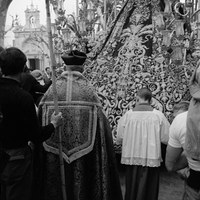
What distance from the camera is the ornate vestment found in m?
3.32

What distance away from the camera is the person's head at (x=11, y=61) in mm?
2660

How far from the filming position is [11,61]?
266 centimetres

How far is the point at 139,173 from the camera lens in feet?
14.0

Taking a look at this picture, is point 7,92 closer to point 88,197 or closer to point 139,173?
A: point 88,197

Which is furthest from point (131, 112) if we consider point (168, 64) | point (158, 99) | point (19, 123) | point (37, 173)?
point (19, 123)

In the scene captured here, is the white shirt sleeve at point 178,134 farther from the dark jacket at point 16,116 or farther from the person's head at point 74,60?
the person's head at point 74,60

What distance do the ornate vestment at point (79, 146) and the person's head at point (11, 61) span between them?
2.34 feet

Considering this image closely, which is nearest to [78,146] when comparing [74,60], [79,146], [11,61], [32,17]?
[79,146]

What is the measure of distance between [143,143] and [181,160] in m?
1.63

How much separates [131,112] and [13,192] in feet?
6.38

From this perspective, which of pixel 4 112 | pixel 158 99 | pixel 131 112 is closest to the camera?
pixel 4 112

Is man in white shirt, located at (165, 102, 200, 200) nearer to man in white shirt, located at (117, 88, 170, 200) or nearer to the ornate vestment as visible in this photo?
the ornate vestment

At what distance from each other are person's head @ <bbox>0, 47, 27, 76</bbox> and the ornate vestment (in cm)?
71

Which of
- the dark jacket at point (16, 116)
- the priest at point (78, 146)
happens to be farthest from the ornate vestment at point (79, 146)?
the dark jacket at point (16, 116)
